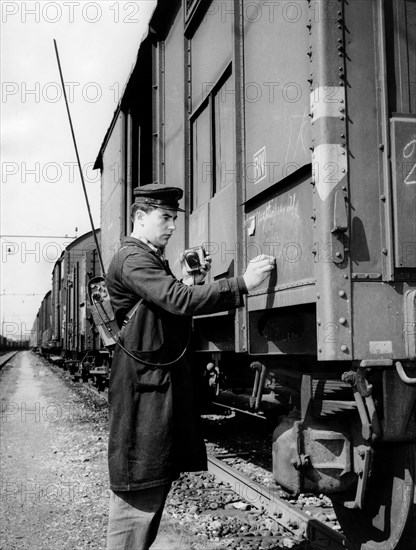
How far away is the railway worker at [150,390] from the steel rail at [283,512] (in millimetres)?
1317

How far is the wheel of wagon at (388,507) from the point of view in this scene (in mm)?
2781

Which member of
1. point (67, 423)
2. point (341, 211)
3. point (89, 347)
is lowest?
point (67, 423)

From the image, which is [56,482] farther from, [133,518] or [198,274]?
[133,518]

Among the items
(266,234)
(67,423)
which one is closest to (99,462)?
(67,423)

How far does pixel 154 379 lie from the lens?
8.78 feet

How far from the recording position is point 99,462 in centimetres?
682

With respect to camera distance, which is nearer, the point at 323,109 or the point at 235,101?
the point at 323,109

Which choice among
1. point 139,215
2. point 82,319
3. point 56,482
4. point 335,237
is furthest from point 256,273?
point 82,319

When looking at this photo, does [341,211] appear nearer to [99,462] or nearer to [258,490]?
[258,490]

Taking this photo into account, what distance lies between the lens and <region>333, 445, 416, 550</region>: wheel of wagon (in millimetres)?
2781

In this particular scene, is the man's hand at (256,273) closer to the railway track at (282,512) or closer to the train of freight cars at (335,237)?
the train of freight cars at (335,237)

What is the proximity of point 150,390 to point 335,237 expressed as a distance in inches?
42.2

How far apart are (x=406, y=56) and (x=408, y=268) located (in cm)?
103

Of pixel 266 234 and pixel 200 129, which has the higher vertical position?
pixel 200 129
